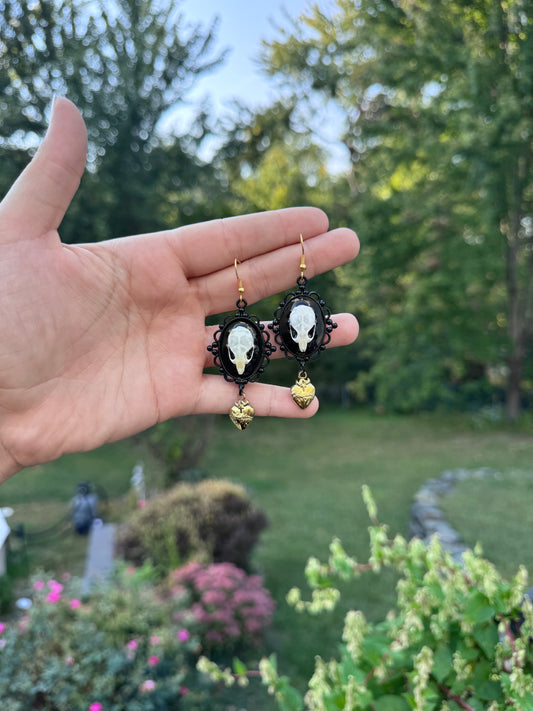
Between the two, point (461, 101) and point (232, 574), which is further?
point (461, 101)

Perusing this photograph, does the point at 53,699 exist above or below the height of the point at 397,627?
below

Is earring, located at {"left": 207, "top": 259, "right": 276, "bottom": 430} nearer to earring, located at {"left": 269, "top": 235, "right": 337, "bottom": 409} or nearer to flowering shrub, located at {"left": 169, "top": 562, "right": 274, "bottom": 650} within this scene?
earring, located at {"left": 269, "top": 235, "right": 337, "bottom": 409}

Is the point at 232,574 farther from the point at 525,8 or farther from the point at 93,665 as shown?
the point at 525,8

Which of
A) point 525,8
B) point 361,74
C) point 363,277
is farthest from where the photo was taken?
point 363,277

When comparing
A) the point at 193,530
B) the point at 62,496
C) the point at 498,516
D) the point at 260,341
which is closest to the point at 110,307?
the point at 260,341

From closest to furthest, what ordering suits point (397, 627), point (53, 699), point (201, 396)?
point (397, 627)
point (201, 396)
point (53, 699)

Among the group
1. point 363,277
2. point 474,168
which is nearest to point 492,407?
point 363,277

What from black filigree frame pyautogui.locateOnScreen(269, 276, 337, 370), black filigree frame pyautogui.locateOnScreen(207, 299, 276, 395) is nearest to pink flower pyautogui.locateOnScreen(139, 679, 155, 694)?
black filigree frame pyautogui.locateOnScreen(207, 299, 276, 395)

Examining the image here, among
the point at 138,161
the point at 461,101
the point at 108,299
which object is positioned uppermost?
the point at 461,101
